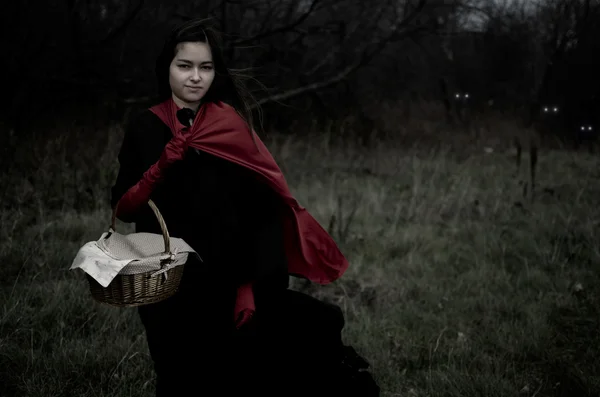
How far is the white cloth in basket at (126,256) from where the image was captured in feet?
4.29

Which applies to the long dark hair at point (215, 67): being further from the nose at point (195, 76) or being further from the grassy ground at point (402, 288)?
the grassy ground at point (402, 288)

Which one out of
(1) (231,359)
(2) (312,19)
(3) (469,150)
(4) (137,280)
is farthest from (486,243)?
(2) (312,19)

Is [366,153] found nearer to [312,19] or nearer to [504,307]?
[312,19]

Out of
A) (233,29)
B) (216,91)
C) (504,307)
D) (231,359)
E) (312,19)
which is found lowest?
(504,307)

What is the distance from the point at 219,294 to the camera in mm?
1644

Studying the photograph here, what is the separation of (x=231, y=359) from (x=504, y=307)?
2430 mm

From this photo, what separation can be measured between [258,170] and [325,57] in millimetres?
7503

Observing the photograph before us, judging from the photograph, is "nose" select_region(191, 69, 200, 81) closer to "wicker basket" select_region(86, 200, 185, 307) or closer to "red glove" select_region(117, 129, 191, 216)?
"red glove" select_region(117, 129, 191, 216)

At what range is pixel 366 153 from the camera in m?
9.08

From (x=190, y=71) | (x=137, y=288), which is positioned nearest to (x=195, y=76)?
(x=190, y=71)

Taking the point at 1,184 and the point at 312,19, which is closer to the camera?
the point at 1,184

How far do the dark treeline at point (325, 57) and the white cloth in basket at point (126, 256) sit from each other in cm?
106

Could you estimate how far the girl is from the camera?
1617mm

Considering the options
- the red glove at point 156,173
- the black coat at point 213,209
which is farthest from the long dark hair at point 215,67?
the red glove at point 156,173
